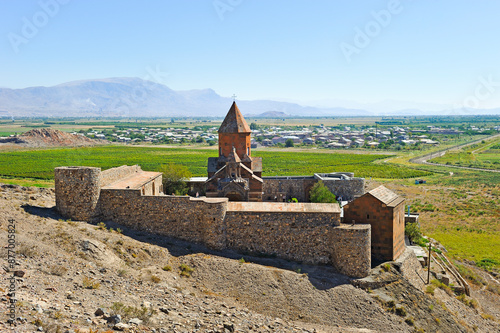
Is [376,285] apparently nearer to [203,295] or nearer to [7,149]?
[203,295]

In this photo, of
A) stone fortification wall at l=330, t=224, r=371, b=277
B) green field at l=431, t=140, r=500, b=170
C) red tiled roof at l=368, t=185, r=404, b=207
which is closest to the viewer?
stone fortification wall at l=330, t=224, r=371, b=277

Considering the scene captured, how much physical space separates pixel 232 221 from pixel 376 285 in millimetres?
6366

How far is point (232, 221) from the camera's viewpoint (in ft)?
60.7

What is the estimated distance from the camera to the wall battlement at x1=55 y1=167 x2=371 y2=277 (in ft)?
58.9

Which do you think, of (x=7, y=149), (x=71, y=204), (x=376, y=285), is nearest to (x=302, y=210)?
(x=376, y=285)

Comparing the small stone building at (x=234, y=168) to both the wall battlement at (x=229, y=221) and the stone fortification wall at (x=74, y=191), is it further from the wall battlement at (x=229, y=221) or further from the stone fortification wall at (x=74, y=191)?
the stone fortification wall at (x=74, y=191)

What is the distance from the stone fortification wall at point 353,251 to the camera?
58.3 feet

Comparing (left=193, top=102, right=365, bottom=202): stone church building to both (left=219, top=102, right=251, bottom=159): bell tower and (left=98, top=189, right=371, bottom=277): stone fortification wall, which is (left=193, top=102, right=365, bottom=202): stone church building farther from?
(left=98, top=189, right=371, bottom=277): stone fortification wall

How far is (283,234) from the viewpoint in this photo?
18.4 metres

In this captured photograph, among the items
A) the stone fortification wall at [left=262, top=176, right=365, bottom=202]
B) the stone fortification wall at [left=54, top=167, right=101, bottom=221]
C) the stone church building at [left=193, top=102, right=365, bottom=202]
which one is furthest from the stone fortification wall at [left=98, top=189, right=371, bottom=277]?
the stone fortification wall at [left=262, top=176, right=365, bottom=202]

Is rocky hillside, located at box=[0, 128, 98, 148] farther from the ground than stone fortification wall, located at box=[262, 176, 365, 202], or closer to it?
farther from the ground

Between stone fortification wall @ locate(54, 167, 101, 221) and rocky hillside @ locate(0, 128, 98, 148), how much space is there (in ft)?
283

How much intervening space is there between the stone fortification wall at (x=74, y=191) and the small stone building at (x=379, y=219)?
11.1 metres

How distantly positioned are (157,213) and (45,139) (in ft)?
310
